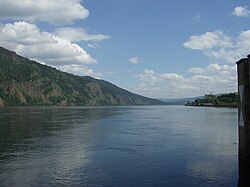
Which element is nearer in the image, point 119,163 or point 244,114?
point 244,114

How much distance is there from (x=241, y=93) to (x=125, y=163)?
1409 cm

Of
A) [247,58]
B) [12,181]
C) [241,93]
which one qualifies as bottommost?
[12,181]

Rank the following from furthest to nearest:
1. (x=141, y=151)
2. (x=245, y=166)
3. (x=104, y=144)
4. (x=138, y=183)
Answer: (x=104, y=144)
(x=141, y=151)
(x=245, y=166)
(x=138, y=183)

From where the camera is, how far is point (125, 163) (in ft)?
114

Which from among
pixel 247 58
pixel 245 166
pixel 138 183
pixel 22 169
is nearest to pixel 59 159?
pixel 22 169

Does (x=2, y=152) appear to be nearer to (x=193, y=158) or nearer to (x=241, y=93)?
(x=193, y=158)

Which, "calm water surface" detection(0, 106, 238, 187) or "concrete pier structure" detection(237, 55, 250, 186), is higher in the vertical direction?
"concrete pier structure" detection(237, 55, 250, 186)

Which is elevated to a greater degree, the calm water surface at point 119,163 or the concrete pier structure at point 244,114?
the concrete pier structure at point 244,114

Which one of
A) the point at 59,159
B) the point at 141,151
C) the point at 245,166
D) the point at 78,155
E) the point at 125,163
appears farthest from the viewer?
the point at 141,151

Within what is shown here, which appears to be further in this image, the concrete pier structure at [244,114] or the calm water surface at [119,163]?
the concrete pier structure at [244,114]

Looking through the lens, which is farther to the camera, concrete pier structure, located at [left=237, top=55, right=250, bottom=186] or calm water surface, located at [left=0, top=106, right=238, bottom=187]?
concrete pier structure, located at [left=237, top=55, right=250, bottom=186]

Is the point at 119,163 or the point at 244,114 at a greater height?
the point at 244,114

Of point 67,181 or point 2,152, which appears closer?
point 67,181

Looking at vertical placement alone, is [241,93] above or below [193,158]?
above
